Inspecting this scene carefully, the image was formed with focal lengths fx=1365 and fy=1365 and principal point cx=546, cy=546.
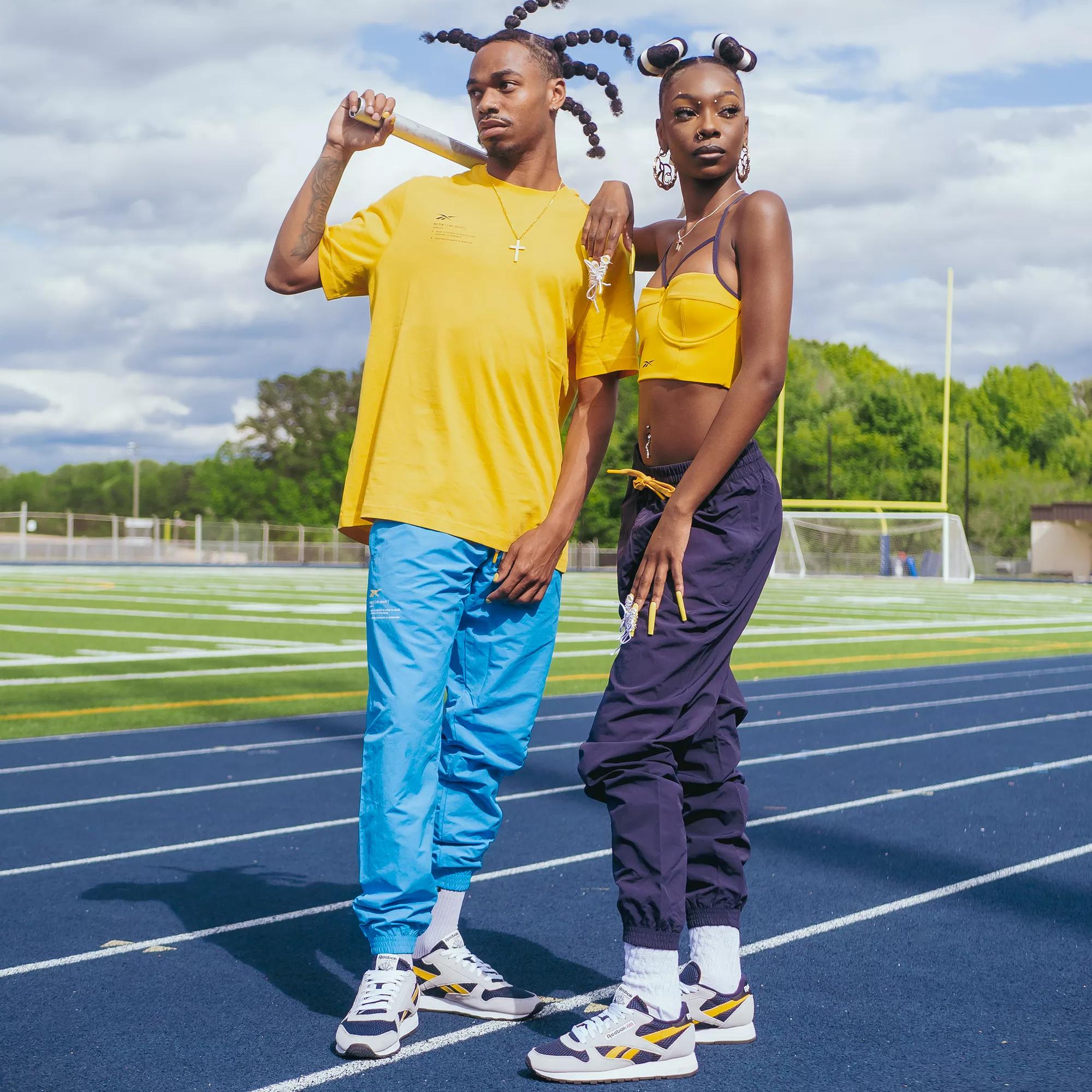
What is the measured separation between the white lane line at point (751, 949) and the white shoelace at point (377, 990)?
10 cm

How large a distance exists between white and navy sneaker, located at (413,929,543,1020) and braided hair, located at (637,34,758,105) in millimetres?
2011

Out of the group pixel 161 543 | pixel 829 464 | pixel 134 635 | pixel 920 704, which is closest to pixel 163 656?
pixel 134 635

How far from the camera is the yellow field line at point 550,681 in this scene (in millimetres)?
8836

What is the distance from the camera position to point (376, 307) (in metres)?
3.14

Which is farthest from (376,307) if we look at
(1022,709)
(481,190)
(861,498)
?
(861,498)

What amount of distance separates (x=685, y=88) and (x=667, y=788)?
150 cm

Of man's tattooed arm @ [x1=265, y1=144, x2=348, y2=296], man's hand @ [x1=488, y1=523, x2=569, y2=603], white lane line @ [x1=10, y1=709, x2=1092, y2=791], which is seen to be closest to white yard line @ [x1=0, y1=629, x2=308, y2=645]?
white lane line @ [x1=10, y1=709, x2=1092, y2=791]

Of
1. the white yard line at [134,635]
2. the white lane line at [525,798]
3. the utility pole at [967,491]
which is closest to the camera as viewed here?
the white lane line at [525,798]

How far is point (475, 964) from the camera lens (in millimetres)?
3174

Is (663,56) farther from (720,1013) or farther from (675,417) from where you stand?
(720,1013)

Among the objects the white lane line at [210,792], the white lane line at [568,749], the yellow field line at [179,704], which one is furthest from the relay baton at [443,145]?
the yellow field line at [179,704]

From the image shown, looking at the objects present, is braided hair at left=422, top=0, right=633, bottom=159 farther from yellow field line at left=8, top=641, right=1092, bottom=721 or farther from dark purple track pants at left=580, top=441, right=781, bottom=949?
A: yellow field line at left=8, top=641, right=1092, bottom=721

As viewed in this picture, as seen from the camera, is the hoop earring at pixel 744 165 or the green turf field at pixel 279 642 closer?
the hoop earring at pixel 744 165

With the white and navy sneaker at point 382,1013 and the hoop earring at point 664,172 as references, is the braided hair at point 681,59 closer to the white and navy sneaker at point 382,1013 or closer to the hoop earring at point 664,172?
the hoop earring at point 664,172
